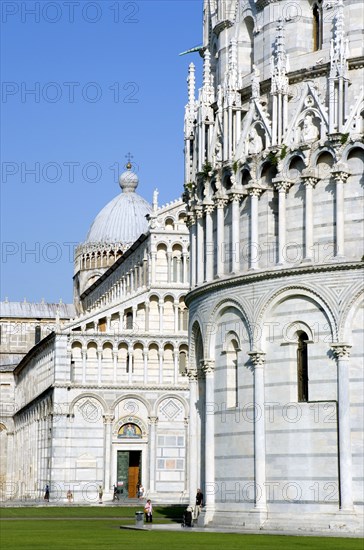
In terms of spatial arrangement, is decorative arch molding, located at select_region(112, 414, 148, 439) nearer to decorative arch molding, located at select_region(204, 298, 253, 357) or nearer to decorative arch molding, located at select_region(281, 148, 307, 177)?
decorative arch molding, located at select_region(204, 298, 253, 357)

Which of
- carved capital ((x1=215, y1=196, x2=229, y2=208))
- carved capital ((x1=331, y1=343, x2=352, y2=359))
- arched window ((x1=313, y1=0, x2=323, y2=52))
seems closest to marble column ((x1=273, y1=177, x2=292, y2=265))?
carved capital ((x1=215, y1=196, x2=229, y2=208))

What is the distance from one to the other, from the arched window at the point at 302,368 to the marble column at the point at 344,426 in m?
1.37

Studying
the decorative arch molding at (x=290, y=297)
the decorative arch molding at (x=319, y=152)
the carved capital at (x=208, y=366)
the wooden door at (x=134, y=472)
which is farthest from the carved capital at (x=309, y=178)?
the wooden door at (x=134, y=472)

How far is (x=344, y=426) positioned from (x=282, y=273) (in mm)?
5200

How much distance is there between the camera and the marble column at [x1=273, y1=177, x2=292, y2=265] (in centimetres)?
3872

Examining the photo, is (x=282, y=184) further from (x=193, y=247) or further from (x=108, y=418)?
(x=108, y=418)

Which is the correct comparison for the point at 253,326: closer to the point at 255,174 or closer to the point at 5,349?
the point at 255,174

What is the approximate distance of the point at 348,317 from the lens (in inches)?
1454

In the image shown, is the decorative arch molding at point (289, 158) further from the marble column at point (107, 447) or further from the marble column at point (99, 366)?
the marble column at point (107, 447)

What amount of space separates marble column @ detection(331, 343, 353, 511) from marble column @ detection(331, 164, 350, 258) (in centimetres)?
294

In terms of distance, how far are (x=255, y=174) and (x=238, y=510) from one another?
10.7 metres

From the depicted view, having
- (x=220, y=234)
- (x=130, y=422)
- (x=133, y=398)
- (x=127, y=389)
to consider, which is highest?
(x=220, y=234)

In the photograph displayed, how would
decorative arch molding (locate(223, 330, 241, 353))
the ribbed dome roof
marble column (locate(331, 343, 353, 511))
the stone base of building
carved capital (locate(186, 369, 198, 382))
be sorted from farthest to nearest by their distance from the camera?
the ribbed dome roof → carved capital (locate(186, 369, 198, 382)) → decorative arch molding (locate(223, 330, 241, 353)) → marble column (locate(331, 343, 353, 511)) → the stone base of building

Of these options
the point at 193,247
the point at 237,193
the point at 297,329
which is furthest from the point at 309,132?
the point at 193,247
